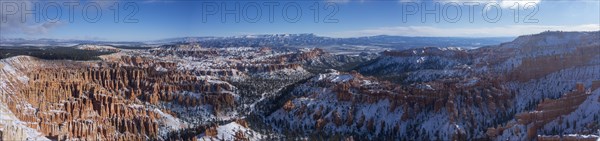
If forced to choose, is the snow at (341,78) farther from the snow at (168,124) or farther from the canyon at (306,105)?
the snow at (168,124)

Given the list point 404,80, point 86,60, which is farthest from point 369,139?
point 86,60

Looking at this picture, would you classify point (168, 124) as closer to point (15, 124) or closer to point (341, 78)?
point (15, 124)

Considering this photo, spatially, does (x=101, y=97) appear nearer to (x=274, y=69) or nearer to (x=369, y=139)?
(x=369, y=139)

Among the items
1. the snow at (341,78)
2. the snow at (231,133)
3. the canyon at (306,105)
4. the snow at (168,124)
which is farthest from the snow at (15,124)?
the snow at (341,78)

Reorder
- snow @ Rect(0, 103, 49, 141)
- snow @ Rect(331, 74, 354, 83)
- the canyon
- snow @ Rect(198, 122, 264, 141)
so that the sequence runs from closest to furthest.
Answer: snow @ Rect(0, 103, 49, 141) → the canyon → snow @ Rect(198, 122, 264, 141) → snow @ Rect(331, 74, 354, 83)

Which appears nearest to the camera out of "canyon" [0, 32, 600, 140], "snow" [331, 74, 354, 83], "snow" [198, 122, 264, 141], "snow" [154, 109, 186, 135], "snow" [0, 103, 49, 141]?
"snow" [0, 103, 49, 141]

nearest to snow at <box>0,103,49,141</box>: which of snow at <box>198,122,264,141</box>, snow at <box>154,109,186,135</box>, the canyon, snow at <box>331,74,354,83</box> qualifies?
the canyon

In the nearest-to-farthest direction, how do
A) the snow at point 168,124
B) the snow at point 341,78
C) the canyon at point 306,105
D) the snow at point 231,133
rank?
the canyon at point 306,105
the snow at point 231,133
the snow at point 168,124
the snow at point 341,78

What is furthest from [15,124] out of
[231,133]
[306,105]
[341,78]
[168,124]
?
[341,78]

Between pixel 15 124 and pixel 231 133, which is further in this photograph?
pixel 231 133

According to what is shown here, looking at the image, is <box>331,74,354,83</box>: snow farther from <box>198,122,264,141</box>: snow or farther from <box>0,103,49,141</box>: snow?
<box>0,103,49,141</box>: snow

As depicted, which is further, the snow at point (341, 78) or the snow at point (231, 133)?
the snow at point (341, 78)

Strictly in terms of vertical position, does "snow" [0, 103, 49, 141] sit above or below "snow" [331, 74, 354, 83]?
below
